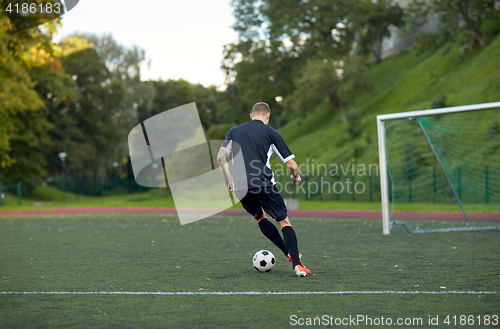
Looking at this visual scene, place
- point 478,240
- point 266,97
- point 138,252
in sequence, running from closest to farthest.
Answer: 1. point 138,252
2. point 478,240
3. point 266,97

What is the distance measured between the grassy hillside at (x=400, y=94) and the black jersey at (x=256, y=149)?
23623mm

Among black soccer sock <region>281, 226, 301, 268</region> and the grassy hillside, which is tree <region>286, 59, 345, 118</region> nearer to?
the grassy hillside

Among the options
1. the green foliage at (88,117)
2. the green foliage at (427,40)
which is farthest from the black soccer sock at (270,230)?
the green foliage at (88,117)

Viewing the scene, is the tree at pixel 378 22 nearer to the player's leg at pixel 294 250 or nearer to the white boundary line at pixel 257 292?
the player's leg at pixel 294 250

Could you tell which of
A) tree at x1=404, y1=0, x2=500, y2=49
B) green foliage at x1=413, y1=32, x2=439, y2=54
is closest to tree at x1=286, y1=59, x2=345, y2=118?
green foliage at x1=413, y1=32, x2=439, y2=54

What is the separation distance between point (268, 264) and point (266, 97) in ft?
136

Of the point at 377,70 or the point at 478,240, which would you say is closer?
the point at 478,240

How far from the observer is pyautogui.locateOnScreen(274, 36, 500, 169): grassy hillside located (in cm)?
3040

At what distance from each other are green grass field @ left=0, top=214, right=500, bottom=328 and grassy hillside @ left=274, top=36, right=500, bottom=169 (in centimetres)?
2068

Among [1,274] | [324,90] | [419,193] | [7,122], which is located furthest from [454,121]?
[7,122]

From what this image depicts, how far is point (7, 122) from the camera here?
3216 cm

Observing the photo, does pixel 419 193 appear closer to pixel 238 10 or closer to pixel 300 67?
pixel 300 67

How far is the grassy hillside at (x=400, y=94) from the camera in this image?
99.7ft

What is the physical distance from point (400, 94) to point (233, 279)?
3451 cm
